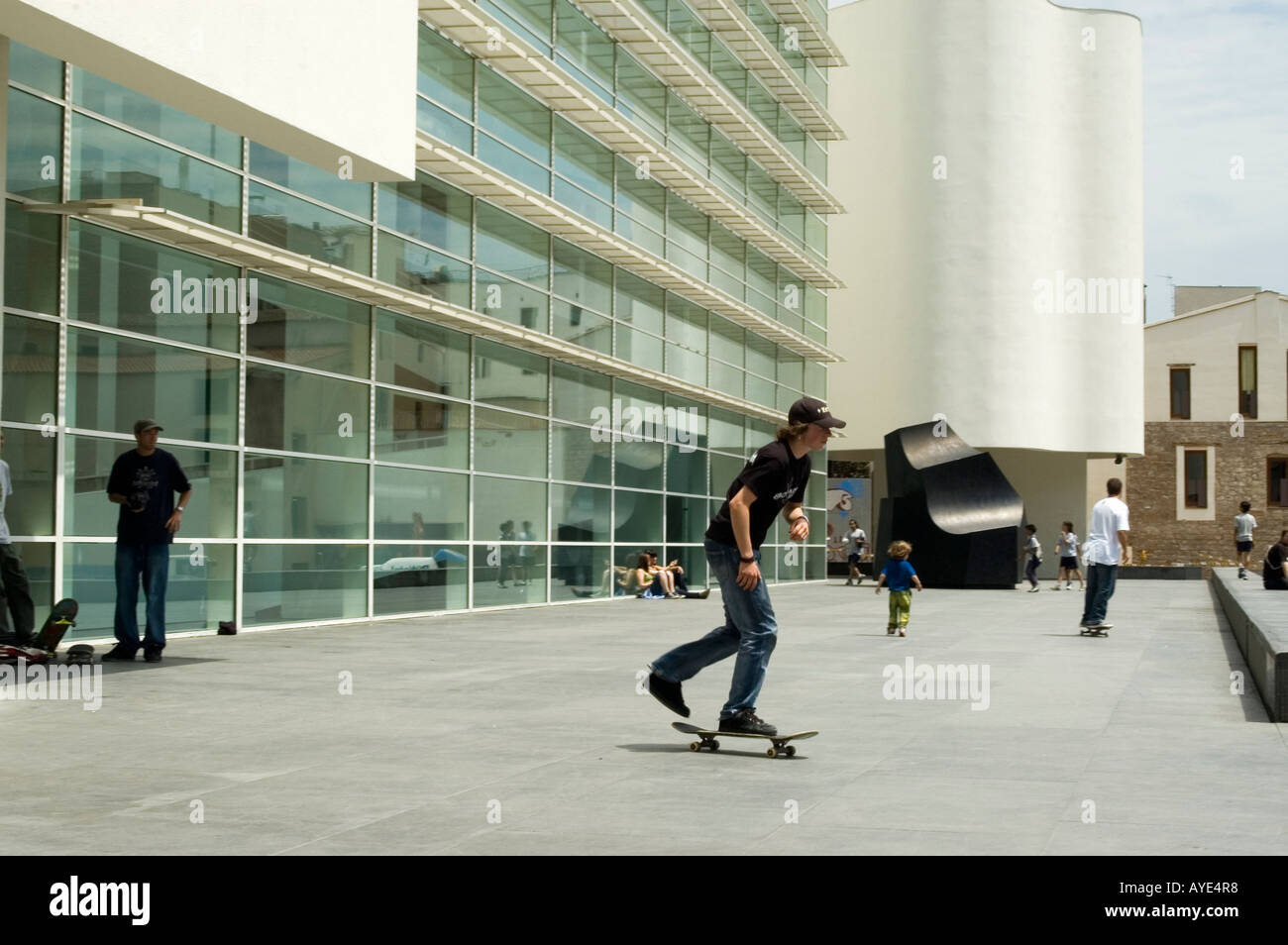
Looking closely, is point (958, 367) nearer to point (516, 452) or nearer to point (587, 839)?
point (516, 452)

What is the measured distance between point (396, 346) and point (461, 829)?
49.3ft

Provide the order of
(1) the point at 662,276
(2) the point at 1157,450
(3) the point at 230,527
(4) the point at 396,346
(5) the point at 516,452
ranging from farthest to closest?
(2) the point at 1157,450
(1) the point at 662,276
(5) the point at 516,452
(4) the point at 396,346
(3) the point at 230,527

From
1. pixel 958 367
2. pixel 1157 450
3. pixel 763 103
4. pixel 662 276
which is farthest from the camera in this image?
pixel 1157 450

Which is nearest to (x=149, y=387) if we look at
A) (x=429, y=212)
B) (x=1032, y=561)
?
(x=429, y=212)

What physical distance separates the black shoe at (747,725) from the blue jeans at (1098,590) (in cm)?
1065

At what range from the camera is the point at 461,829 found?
18.7 feet

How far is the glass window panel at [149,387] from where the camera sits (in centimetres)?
1427

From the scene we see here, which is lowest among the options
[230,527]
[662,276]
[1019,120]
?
[230,527]

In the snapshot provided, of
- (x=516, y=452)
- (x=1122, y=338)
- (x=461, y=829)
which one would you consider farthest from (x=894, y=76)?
(x=461, y=829)

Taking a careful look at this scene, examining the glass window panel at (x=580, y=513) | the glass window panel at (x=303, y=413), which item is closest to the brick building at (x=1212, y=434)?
the glass window panel at (x=580, y=513)

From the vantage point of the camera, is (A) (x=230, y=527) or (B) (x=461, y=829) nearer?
(B) (x=461, y=829)

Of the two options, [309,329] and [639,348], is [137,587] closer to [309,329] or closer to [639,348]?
[309,329]

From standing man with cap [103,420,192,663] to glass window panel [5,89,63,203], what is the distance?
2805mm

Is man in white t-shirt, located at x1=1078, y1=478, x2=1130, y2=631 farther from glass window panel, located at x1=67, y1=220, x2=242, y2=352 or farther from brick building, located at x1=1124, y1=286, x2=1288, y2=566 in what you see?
brick building, located at x1=1124, y1=286, x2=1288, y2=566
